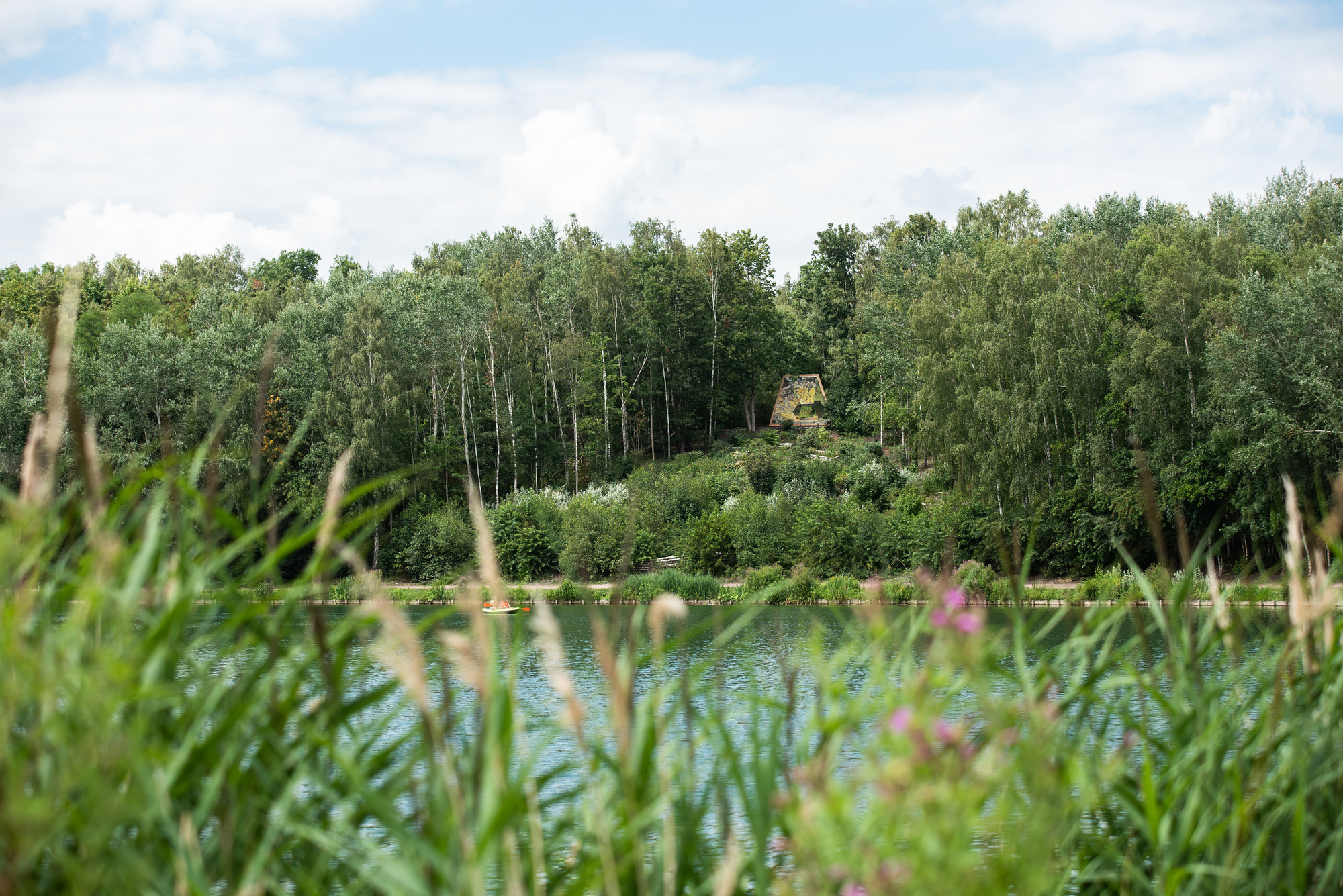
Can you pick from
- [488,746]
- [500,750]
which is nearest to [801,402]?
[500,750]

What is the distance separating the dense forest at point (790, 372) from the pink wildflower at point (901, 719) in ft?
53.9

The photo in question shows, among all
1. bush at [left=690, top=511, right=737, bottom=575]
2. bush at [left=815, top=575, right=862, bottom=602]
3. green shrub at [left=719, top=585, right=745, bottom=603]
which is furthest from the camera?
bush at [left=690, top=511, right=737, bottom=575]

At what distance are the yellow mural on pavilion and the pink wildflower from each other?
159 feet

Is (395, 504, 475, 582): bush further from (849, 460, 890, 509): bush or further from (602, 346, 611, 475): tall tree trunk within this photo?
(849, 460, 890, 509): bush

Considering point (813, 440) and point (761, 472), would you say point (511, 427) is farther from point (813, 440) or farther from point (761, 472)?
point (813, 440)

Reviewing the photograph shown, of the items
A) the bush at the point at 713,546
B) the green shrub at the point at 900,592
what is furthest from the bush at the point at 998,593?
the bush at the point at 713,546

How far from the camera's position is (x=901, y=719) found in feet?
5.60

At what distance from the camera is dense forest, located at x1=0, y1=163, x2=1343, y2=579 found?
29.2m

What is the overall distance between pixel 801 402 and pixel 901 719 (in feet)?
164

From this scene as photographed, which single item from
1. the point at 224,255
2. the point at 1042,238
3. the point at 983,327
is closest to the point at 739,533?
the point at 983,327

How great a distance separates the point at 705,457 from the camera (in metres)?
47.0

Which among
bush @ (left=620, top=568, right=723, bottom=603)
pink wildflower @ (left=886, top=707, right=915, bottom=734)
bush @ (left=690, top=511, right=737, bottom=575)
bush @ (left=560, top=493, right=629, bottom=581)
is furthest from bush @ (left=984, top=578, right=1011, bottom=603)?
bush @ (left=690, top=511, right=737, bottom=575)

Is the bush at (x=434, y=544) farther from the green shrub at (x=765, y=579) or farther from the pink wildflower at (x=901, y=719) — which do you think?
the pink wildflower at (x=901, y=719)

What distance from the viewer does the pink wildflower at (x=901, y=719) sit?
1681mm
